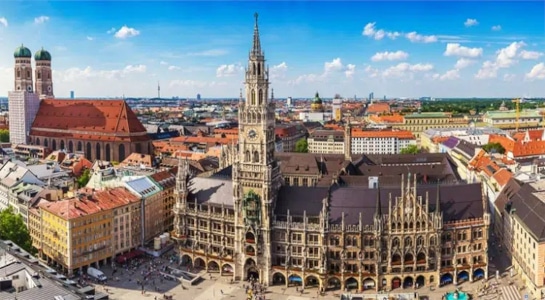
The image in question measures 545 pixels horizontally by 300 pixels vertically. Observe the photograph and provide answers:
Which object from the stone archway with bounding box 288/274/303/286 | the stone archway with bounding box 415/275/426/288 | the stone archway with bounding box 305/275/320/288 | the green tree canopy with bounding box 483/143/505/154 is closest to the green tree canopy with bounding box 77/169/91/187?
the stone archway with bounding box 288/274/303/286

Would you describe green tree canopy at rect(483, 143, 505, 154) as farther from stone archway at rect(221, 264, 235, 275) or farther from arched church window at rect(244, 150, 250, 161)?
stone archway at rect(221, 264, 235, 275)

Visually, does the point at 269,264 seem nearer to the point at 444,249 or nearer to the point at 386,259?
the point at 386,259

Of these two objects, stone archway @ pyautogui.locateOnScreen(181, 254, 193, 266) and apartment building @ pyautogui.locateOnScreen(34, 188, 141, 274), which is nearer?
apartment building @ pyautogui.locateOnScreen(34, 188, 141, 274)

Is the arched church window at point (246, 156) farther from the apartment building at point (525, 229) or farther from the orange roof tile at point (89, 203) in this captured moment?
the apartment building at point (525, 229)

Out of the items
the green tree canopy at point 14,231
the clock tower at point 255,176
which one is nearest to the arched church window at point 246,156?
the clock tower at point 255,176

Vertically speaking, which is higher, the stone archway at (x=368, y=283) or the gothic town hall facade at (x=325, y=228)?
the gothic town hall facade at (x=325, y=228)

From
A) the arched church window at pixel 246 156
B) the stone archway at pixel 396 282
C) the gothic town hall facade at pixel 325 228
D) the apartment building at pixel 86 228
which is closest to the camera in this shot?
the gothic town hall facade at pixel 325 228

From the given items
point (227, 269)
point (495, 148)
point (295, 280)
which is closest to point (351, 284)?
point (295, 280)

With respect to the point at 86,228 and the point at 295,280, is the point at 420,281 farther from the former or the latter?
the point at 86,228
